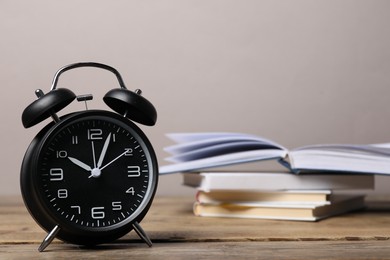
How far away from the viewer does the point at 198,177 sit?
1505 mm

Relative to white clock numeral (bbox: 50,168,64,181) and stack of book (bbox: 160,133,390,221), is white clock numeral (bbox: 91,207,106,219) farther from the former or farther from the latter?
stack of book (bbox: 160,133,390,221)

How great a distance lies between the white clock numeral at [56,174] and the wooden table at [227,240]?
0.37ft

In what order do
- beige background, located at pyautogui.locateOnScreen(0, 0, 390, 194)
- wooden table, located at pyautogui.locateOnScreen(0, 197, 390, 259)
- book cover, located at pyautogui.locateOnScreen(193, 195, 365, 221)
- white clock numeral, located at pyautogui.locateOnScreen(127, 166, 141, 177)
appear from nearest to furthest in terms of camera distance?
wooden table, located at pyautogui.locateOnScreen(0, 197, 390, 259) → white clock numeral, located at pyautogui.locateOnScreen(127, 166, 141, 177) → book cover, located at pyautogui.locateOnScreen(193, 195, 365, 221) → beige background, located at pyautogui.locateOnScreen(0, 0, 390, 194)

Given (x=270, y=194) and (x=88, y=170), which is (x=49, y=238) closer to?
(x=88, y=170)

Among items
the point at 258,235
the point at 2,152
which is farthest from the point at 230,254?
the point at 2,152

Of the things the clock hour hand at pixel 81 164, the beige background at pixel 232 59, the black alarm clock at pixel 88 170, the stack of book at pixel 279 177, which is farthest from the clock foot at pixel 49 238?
the beige background at pixel 232 59

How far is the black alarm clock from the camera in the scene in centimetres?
99

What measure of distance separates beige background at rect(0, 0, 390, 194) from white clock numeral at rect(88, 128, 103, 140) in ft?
3.65

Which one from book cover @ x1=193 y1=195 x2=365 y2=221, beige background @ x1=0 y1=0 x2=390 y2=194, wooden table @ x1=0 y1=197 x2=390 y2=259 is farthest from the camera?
beige background @ x1=0 y1=0 x2=390 y2=194

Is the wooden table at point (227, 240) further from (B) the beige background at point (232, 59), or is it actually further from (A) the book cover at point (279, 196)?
(B) the beige background at point (232, 59)

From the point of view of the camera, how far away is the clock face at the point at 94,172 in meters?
1.00

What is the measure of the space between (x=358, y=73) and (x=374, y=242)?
1.23 metres

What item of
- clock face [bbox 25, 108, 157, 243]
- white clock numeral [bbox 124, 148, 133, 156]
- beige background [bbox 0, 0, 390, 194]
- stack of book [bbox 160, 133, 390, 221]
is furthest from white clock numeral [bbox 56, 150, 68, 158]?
beige background [bbox 0, 0, 390, 194]

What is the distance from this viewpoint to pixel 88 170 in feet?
3.39
